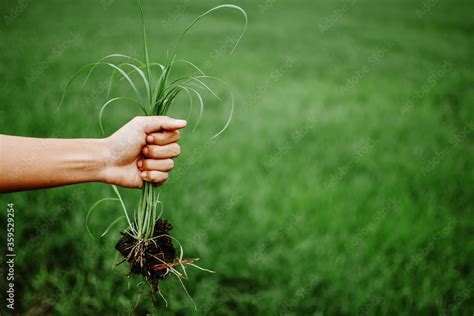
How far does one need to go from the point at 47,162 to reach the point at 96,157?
0.18m

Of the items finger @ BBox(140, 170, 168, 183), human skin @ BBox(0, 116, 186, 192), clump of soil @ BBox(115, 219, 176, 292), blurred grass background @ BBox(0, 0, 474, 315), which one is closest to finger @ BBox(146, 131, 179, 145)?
human skin @ BBox(0, 116, 186, 192)

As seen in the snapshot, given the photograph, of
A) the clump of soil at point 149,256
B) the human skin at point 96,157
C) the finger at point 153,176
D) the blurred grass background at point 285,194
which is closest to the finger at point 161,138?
the human skin at point 96,157

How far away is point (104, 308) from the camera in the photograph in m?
2.17

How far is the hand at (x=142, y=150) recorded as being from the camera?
5.00 ft

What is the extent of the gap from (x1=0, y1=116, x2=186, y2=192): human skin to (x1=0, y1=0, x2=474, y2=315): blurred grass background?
0.87 m

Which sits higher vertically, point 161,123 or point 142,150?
point 161,123

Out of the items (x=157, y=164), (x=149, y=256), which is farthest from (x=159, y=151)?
(x=149, y=256)

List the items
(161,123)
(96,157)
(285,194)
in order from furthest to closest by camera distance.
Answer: (285,194) < (96,157) < (161,123)

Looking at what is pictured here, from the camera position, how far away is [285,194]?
3342 mm

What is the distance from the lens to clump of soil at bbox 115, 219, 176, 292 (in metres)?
1.51

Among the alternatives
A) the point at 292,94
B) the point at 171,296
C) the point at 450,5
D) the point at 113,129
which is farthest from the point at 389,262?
the point at 450,5

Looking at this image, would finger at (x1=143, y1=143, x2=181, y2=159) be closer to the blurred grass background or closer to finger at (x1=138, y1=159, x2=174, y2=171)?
finger at (x1=138, y1=159, x2=174, y2=171)

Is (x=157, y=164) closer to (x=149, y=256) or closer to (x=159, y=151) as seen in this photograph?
(x=159, y=151)

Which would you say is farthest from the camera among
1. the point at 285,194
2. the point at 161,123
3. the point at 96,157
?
the point at 285,194
